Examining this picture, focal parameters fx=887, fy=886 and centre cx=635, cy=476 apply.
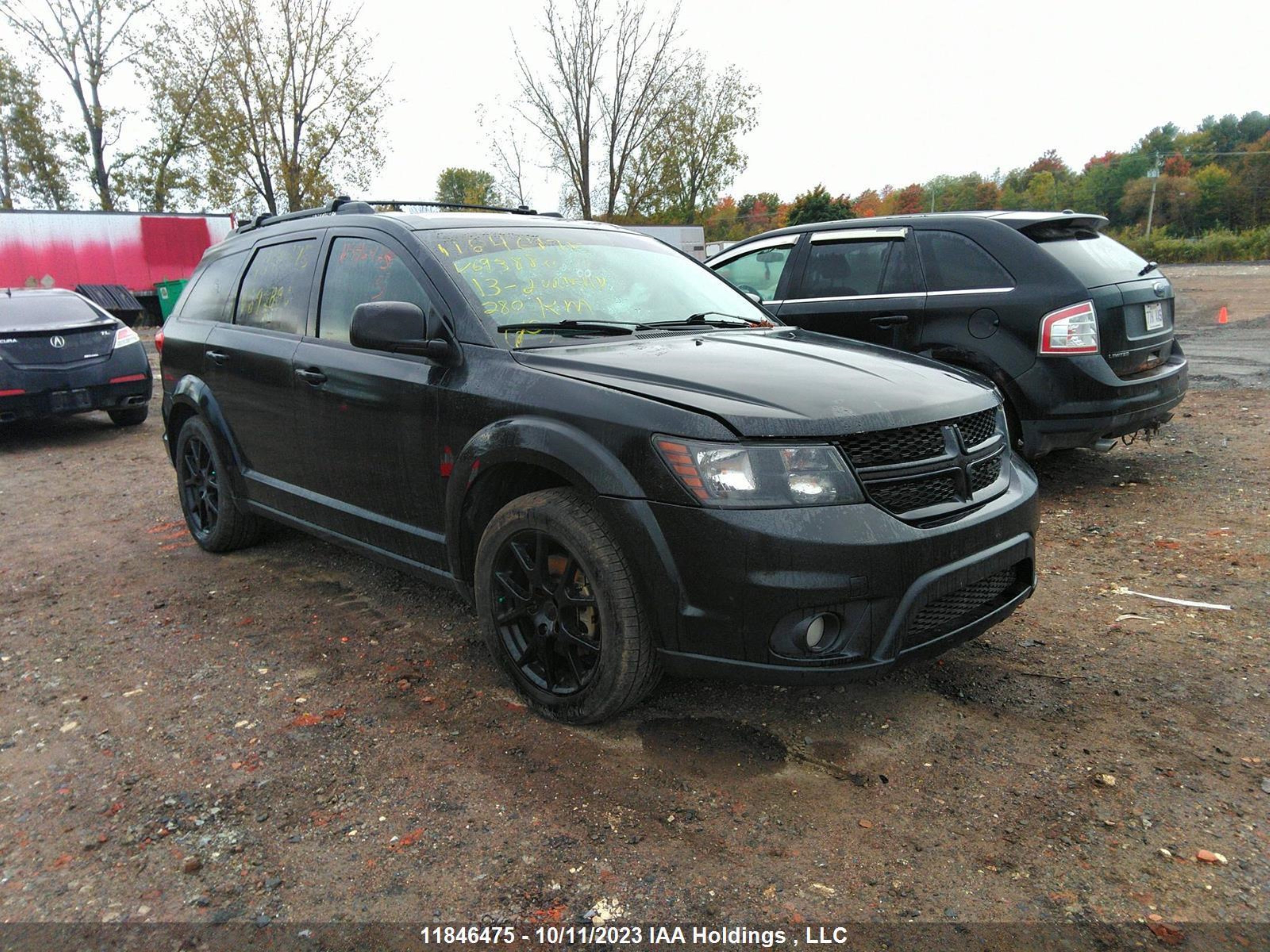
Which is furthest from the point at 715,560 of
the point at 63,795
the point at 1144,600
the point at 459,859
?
the point at 1144,600

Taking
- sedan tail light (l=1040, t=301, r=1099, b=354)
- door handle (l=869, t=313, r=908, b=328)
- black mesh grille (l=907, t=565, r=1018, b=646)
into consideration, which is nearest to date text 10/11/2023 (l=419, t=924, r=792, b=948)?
black mesh grille (l=907, t=565, r=1018, b=646)

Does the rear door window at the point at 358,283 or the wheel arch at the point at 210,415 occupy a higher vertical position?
the rear door window at the point at 358,283

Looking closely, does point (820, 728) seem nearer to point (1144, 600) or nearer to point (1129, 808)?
point (1129, 808)

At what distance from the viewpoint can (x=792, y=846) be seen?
246cm

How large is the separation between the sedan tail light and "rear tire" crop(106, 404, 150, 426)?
9.03 metres

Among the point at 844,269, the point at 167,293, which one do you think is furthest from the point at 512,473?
the point at 167,293

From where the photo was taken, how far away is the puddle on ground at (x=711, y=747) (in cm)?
285

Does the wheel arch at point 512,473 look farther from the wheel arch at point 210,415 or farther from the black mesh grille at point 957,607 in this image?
the wheel arch at point 210,415

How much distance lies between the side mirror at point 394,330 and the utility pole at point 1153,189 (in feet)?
256

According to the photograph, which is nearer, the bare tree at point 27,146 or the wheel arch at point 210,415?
the wheel arch at point 210,415

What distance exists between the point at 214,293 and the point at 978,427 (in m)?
4.17

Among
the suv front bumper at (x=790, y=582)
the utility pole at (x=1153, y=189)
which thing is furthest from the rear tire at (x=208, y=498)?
the utility pole at (x=1153, y=189)

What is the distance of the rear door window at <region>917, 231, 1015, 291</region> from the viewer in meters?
5.59

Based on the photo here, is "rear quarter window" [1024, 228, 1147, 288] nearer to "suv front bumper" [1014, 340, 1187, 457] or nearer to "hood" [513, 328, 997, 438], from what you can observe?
"suv front bumper" [1014, 340, 1187, 457]
